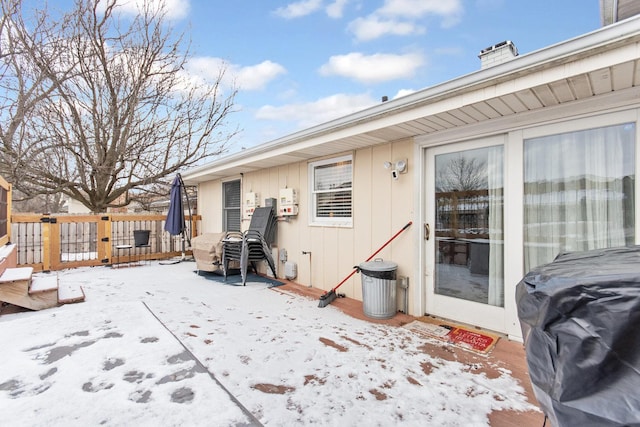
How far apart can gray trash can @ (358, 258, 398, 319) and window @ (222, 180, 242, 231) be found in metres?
4.20

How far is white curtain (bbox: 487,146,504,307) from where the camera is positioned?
10.1 ft

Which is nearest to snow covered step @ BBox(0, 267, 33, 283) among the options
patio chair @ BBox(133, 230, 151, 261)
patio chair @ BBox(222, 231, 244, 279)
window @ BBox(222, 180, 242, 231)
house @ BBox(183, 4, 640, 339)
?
patio chair @ BBox(222, 231, 244, 279)

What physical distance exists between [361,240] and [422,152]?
1.42 metres

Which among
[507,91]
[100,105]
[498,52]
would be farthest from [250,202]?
[100,105]

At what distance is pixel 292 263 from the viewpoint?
545 centimetres

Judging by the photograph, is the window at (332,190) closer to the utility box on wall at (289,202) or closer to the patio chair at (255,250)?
the utility box on wall at (289,202)

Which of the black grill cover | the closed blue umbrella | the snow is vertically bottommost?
the snow

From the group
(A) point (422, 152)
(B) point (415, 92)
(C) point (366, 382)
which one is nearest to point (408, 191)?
(A) point (422, 152)

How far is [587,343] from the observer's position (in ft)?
2.96

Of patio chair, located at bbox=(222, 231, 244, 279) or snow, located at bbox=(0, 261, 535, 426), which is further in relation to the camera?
patio chair, located at bbox=(222, 231, 244, 279)

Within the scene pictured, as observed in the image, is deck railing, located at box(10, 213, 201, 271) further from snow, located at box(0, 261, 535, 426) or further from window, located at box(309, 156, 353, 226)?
window, located at box(309, 156, 353, 226)

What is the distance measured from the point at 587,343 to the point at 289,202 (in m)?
4.64

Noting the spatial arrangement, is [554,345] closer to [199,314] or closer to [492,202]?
[492,202]

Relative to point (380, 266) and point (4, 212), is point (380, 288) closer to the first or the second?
point (380, 266)
